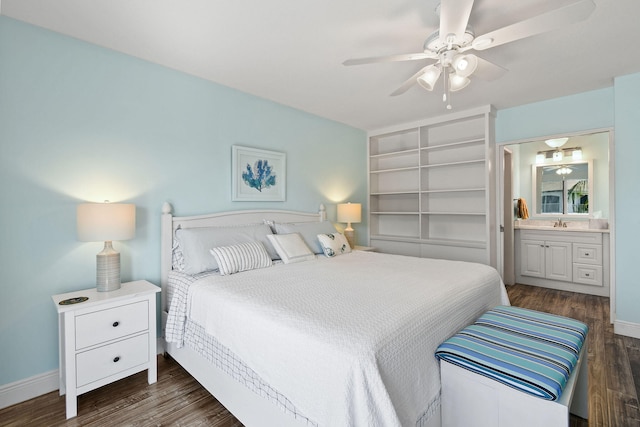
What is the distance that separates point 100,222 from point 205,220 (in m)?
0.89

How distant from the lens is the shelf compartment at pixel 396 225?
4.57 metres

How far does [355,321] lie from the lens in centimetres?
132

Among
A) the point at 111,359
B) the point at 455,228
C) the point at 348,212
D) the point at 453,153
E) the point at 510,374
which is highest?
the point at 453,153

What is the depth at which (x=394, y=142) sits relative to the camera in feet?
15.4

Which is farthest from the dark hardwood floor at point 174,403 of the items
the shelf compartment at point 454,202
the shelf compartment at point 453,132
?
the shelf compartment at point 453,132

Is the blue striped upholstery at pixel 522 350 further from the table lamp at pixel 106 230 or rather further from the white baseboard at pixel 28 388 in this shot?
the white baseboard at pixel 28 388

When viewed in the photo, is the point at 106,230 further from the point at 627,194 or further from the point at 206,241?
the point at 627,194

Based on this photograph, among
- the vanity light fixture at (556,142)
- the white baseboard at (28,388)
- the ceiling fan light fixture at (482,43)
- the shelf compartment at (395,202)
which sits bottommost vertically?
the white baseboard at (28,388)

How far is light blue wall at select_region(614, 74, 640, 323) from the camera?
9.09 feet

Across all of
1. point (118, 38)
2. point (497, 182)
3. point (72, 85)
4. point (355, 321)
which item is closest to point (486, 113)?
point (497, 182)

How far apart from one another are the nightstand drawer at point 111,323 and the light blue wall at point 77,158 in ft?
1.44

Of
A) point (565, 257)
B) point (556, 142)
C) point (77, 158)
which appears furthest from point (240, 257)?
point (556, 142)

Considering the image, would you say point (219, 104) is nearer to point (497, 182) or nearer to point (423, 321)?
point (423, 321)

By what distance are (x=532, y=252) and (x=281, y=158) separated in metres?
3.92
